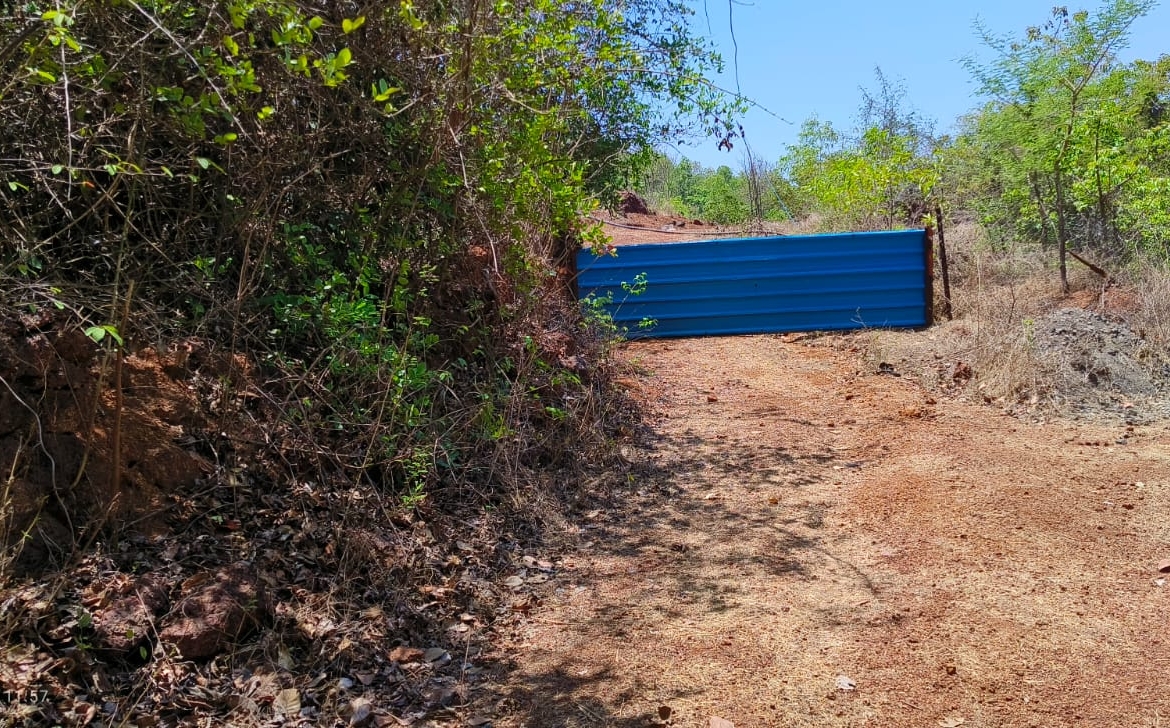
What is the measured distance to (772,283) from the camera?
9.27 metres

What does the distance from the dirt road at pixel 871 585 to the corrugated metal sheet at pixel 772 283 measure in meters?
3.17

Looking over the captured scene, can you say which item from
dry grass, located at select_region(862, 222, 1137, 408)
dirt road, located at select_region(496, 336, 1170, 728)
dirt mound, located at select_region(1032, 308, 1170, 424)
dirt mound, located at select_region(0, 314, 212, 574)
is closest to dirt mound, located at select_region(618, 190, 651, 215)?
dry grass, located at select_region(862, 222, 1137, 408)

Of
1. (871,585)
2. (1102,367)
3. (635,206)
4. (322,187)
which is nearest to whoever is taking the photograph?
(871,585)

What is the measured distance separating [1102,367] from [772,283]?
352 centimetres

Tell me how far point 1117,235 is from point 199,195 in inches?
402

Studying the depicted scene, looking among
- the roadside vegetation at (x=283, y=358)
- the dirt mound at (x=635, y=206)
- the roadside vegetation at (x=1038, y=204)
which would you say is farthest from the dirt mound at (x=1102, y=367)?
the dirt mound at (x=635, y=206)

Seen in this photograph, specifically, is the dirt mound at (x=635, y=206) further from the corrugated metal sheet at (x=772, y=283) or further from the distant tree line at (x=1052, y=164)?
the corrugated metal sheet at (x=772, y=283)

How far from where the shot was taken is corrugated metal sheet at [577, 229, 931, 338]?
359 inches

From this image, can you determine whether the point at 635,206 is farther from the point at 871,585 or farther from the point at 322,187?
the point at 871,585

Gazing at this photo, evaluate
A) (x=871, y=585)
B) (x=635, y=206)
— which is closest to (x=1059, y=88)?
(x=871, y=585)

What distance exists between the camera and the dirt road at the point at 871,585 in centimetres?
281

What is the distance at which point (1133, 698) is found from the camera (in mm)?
2715

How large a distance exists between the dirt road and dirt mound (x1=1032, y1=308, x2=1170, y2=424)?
0.44 m

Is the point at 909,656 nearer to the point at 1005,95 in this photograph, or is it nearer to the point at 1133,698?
the point at 1133,698
